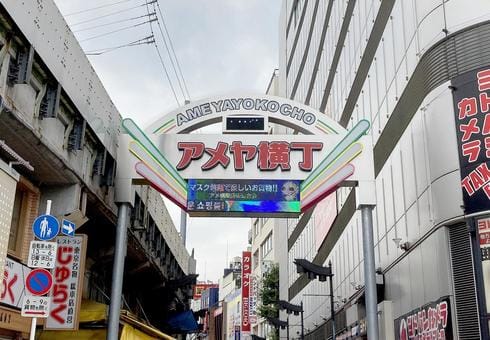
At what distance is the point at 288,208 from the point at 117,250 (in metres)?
4.31

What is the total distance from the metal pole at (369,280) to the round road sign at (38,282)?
7909 millimetres

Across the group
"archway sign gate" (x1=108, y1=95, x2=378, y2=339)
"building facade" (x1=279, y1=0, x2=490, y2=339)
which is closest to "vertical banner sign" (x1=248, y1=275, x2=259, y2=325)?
"building facade" (x1=279, y1=0, x2=490, y2=339)

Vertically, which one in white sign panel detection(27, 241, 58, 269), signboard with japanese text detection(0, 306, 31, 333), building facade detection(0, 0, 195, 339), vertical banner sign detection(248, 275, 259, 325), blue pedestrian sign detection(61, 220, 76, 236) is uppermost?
vertical banner sign detection(248, 275, 259, 325)

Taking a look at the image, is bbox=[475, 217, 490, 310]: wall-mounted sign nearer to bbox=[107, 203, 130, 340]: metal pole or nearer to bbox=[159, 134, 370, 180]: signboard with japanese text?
bbox=[159, 134, 370, 180]: signboard with japanese text

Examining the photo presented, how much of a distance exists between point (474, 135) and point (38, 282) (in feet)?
29.5

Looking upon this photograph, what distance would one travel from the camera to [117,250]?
601 inches

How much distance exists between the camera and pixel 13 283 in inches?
431

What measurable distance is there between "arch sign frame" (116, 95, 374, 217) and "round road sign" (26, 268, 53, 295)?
5.77 meters

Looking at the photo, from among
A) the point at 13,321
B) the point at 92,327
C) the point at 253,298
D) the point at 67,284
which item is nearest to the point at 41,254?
the point at 13,321

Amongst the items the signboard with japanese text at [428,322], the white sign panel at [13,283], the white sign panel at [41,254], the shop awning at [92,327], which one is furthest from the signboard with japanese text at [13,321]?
the signboard with japanese text at [428,322]

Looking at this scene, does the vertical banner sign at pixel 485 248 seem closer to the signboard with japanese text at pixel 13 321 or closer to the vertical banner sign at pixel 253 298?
the signboard with japanese text at pixel 13 321

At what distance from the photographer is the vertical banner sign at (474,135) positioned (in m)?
12.9

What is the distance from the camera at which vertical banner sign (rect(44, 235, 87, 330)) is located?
12.4 meters

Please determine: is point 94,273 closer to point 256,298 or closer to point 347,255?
point 347,255
